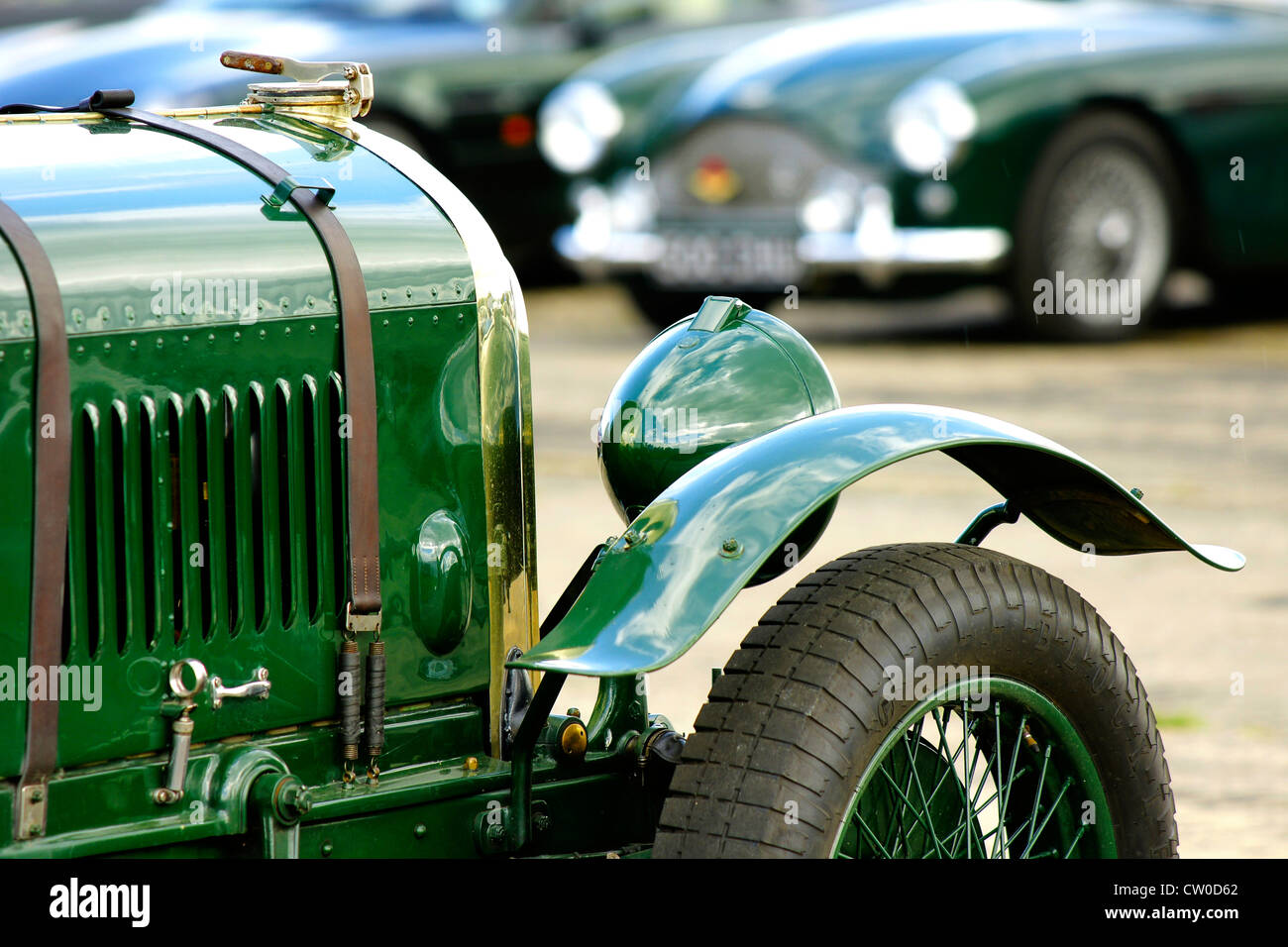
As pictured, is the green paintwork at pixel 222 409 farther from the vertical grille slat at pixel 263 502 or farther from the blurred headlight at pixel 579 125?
the blurred headlight at pixel 579 125

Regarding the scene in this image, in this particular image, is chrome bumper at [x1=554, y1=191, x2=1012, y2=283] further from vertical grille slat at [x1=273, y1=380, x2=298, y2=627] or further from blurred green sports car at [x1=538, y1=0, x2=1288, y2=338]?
vertical grille slat at [x1=273, y1=380, x2=298, y2=627]

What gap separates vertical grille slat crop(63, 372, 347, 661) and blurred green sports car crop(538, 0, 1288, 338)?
254 inches

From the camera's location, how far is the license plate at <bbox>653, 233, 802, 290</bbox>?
9078 mm

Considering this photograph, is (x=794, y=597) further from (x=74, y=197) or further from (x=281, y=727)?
(x=74, y=197)

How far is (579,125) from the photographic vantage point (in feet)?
33.8

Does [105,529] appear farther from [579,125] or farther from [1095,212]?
[579,125]

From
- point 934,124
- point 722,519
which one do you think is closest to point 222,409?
point 722,519

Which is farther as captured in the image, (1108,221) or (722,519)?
(1108,221)

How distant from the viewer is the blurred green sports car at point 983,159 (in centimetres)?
884

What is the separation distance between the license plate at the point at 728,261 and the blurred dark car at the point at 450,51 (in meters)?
1.65

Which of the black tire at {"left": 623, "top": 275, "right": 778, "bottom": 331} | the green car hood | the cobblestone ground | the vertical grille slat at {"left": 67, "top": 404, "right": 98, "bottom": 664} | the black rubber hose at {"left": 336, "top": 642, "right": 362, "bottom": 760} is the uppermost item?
the green car hood

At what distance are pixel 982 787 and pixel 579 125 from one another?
25.9 ft

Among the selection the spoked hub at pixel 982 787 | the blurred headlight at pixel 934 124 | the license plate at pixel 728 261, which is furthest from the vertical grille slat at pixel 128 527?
the license plate at pixel 728 261

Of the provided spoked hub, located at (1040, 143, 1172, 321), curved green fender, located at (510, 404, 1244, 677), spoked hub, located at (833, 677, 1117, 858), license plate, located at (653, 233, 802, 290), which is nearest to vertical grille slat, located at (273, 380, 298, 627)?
curved green fender, located at (510, 404, 1244, 677)
